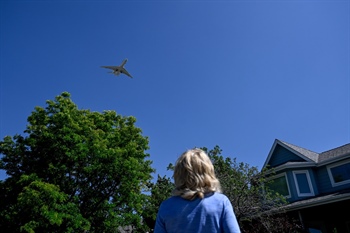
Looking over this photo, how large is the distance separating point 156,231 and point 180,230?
216 mm

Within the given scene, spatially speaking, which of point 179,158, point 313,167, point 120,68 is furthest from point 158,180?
point 179,158

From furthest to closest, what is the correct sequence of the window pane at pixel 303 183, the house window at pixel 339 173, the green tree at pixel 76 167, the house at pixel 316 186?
the window pane at pixel 303 183
the house window at pixel 339 173
the house at pixel 316 186
the green tree at pixel 76 167

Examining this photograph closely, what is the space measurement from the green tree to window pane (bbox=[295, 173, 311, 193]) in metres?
8.57

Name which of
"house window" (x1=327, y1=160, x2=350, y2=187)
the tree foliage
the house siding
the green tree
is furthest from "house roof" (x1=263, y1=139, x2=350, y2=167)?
the green tree

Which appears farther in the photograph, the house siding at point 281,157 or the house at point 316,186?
the house siding at point 281,157

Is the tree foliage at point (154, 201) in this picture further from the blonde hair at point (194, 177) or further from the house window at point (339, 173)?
the blonde hair at point (194, 177)

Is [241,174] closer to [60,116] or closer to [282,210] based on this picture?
[282,210]

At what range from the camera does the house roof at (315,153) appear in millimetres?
14930

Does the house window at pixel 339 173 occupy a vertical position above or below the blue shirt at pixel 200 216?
above

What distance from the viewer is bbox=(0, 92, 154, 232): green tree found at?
1141 cm

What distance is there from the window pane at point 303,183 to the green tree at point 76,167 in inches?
337

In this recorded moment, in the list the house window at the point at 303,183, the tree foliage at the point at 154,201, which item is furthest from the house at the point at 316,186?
the tree foliage at the point at 154,201

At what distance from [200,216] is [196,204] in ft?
0.24

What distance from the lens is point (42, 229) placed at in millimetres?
10320
